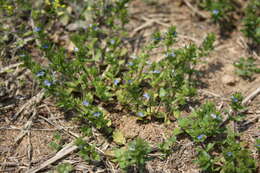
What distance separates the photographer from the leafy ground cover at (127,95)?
3576mm

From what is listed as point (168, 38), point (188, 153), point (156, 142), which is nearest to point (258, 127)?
point (188, 153)

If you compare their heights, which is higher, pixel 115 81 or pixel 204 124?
pixel 115 81

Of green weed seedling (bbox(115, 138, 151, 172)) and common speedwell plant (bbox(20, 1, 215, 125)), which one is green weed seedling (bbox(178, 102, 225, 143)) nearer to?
common speedwell plant (bbox(20, 1, 215, 125))

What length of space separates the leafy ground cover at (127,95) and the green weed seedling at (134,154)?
0.04ft

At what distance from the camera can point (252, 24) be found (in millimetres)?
4926

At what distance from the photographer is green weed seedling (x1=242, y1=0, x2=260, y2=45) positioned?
489cm

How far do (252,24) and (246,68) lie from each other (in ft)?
2.84

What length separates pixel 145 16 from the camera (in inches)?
226

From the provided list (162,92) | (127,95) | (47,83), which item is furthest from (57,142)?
(162,92)

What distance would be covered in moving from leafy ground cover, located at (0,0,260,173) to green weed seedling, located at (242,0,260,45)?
20 mm

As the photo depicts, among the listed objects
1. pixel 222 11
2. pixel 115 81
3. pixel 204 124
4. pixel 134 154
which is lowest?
pixel 134 154

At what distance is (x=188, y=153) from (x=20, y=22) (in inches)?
153

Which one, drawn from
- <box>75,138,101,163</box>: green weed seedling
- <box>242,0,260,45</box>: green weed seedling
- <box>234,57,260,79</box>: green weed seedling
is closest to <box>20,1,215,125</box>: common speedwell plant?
<box>75,138,101,163</box>: green weed seedling

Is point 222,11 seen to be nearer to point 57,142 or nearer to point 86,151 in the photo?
point 86,151
